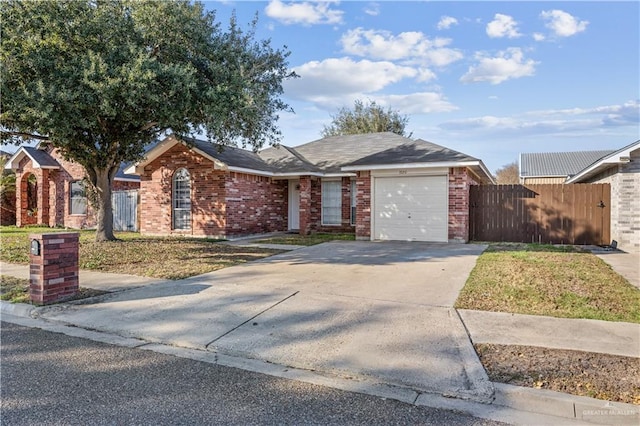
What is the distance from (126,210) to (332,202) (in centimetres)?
1037

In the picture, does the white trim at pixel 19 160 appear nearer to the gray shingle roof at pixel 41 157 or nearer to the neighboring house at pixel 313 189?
the gray shingle roof at pixel 41 157

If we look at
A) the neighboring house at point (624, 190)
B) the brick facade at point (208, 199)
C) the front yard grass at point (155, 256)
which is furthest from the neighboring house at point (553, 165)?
the front yard grass at point (155, 256)

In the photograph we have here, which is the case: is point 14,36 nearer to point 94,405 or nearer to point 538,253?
point 94,405

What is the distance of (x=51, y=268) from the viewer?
21.2 ft

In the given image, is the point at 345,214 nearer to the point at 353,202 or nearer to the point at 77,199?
the point at 353,202

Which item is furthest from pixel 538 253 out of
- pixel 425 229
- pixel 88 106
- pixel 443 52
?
pixel 88 106

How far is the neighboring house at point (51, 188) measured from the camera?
73.4 ft

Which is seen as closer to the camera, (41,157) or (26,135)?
(26,135)

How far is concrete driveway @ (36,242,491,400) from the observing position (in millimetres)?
4156

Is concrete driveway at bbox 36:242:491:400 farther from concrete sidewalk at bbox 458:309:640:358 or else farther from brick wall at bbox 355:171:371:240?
brick wall at bbox 355:171:371:240

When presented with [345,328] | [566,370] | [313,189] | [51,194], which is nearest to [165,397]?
[345,328]

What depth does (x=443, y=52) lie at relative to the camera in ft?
42.3

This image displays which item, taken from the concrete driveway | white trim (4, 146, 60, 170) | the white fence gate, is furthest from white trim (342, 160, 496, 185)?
white trim (4, 146, 60, 170)

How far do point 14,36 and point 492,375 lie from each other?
11055mm
